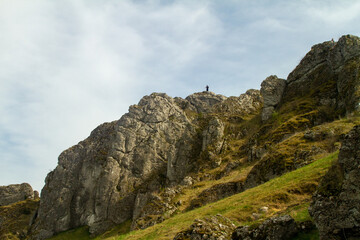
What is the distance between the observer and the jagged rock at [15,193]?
3123 inches

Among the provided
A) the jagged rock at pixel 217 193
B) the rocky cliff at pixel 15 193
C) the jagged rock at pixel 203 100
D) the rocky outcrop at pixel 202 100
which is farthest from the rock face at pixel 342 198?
the rocky cliff at pixel 15 193

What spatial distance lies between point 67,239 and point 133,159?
69.3 feet

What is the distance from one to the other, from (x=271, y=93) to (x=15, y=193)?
77040 mm

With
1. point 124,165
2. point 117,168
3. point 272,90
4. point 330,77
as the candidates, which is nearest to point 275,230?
point 330,77

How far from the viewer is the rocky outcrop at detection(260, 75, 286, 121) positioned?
54850 millimetres

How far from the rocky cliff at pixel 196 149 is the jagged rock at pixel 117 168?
0.22 metres

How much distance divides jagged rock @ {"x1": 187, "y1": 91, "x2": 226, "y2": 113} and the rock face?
75638mm

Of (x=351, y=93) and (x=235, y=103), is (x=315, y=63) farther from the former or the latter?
→ (x=235, y=103)

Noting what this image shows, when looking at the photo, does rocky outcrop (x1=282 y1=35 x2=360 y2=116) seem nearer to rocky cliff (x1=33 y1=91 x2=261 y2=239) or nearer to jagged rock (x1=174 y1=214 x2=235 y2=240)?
rocky cliff (x1=33 y1=91 x2=261 y2=239)

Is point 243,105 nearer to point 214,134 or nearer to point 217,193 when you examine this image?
point 214,134

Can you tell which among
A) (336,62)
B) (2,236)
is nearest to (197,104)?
(336,62)

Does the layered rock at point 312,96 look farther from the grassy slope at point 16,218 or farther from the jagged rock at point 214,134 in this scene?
the grassy slope at point 16,218

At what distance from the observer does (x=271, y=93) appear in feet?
182

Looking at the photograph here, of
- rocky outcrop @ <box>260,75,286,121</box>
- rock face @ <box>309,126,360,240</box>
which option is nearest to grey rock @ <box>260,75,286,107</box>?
rocky outcrop @ <box>260,75,286,121</box>
